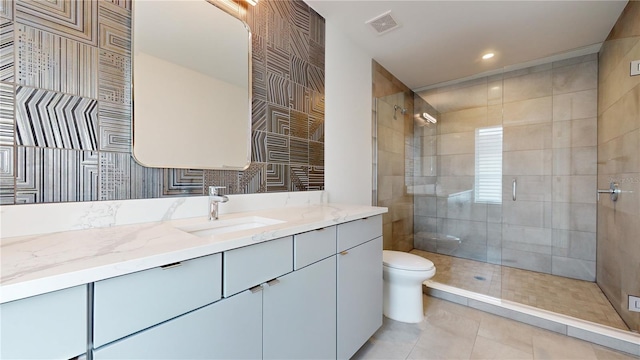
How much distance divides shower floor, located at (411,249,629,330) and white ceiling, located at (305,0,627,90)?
2250 millimetres

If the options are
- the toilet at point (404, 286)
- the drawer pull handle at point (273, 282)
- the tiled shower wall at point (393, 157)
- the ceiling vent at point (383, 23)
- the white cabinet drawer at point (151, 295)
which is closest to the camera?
the white cabinet drawer at point (151, 295)

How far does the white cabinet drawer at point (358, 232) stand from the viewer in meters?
1.28

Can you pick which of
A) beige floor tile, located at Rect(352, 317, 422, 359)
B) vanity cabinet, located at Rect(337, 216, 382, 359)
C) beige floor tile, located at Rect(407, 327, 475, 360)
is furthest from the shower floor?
vanity cabinet, located at Rect(337, 216, 382, 359)

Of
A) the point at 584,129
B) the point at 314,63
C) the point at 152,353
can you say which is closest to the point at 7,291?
the point at 152,353

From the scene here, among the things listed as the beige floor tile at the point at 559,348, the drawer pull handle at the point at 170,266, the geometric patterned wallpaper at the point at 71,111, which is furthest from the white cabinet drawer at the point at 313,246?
the beige floor tile at the point at 559,348

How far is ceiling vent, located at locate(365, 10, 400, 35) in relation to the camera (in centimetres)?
195

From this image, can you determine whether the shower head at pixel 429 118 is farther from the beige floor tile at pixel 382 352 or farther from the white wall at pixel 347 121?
the beige floor tile at pixel 382 352

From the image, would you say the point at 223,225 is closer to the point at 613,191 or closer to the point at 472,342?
the point at 472,342

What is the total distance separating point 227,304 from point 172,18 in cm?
131

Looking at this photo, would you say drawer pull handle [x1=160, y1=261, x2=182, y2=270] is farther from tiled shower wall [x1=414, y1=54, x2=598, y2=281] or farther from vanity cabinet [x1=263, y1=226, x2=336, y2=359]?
tiled shower wall [x1=414, y1=54, x2=598, y2=281]

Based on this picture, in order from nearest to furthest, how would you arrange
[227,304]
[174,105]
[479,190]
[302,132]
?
1. [227,304]
2. [174,105]
3. [302,132]
4. [479,190]

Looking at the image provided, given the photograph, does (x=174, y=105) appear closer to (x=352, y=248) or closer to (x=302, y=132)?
(x=302, y=132)

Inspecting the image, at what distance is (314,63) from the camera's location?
76.5 inches

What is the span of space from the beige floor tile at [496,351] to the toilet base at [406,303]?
0.39m
